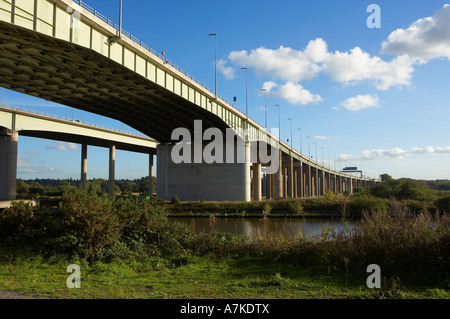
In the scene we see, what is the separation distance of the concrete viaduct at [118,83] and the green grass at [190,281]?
44.0 ft

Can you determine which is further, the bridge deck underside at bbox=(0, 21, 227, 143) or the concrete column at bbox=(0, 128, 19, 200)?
the concrete column at bbox=(0, 128, 19, 200)

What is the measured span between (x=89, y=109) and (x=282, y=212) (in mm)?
28764

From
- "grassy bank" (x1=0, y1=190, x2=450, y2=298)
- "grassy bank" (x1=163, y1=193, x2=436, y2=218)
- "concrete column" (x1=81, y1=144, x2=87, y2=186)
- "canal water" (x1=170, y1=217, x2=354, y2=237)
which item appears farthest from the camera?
"concrete column" (x1=81, y1=144, x2=87, y2=186)

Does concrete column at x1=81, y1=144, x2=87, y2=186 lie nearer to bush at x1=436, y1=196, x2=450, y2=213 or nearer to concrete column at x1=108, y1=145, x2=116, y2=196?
concrete column at x1=108, y1=145, x2=116, y2=196

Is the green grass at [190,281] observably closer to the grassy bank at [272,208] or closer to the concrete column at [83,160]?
the grassy bank at [272,208]

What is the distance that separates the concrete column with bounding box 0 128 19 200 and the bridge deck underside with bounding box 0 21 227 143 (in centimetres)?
1022

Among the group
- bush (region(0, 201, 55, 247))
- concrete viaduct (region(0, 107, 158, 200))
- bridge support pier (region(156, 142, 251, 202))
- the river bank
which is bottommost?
the river bank

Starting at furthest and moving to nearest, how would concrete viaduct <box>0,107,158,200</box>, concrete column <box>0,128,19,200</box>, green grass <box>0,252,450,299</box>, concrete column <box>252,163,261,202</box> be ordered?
concrete column <box>252,163,261,202</box> → concrete viaduct <box>0,107,158,200</box> → concrete column <box>0,128,19,200</box> → green grass <box>0,252,450,299</box>

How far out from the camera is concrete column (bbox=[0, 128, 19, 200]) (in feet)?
138

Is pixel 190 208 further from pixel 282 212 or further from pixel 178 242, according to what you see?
pixel 178 242

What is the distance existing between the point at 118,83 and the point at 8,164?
2167cm

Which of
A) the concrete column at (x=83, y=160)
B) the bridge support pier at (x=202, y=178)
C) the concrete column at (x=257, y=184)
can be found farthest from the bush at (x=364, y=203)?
the concrete column at (x=83, y=160)

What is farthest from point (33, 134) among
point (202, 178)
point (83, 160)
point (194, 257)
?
point (194, 257)

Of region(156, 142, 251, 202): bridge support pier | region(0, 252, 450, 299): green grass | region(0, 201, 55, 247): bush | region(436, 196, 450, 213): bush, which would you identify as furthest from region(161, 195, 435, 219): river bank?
region(0, 252, 450, 299): green grass
